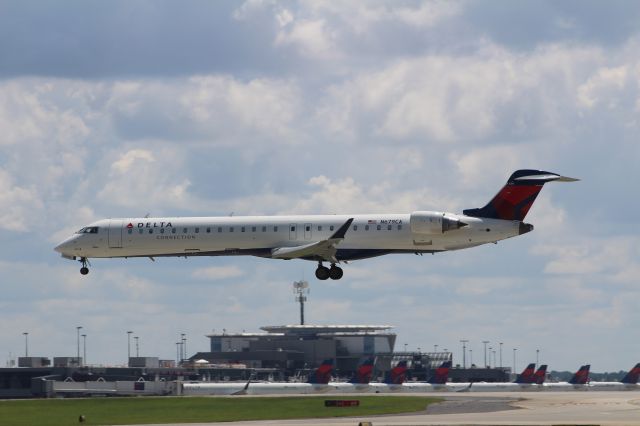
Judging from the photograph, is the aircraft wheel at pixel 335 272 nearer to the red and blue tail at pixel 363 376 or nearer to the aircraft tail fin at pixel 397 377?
the red and blue tail at pixel 363 376

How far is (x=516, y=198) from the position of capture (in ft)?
206

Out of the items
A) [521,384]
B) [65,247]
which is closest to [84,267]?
[65,247]

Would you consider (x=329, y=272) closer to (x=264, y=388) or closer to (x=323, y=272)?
(x=323, y=272)

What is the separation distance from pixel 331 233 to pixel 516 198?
9681 millimetres

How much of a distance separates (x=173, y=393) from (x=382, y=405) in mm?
22237

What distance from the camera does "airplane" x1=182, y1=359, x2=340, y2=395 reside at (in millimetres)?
101625

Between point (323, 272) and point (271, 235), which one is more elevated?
point (271, 235)

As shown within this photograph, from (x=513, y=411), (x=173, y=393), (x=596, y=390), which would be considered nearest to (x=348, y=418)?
(x=513, y=411)

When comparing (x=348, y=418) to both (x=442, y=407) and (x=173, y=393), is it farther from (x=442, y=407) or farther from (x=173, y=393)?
(x=173, y=393)

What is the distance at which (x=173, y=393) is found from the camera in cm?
9875

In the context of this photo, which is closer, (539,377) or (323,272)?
(323,272)

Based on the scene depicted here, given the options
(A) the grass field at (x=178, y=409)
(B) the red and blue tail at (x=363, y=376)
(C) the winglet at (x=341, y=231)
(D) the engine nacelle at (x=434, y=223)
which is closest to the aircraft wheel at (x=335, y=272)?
(C) the winglet at (x=341, y=231)

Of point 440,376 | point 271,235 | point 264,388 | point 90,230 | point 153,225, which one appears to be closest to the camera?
point 271,235

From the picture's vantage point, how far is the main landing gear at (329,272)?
65.1 metres
